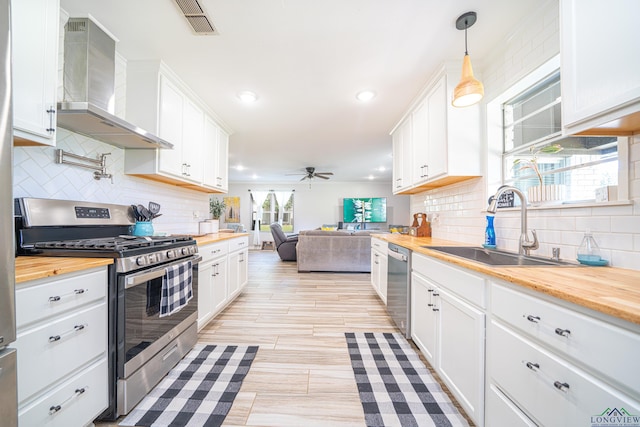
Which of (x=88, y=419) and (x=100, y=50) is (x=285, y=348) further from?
(x=100, y=50)

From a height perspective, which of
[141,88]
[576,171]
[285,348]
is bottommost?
[285,348]

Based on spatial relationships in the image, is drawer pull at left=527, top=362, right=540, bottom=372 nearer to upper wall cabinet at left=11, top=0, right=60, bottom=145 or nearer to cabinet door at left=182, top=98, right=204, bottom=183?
upper wall cabinet at left=11, top=0, right=60, bottom=145

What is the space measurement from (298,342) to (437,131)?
7.59 ft

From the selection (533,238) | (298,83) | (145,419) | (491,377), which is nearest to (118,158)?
(298,83)

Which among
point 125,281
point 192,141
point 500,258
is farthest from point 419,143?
point 125,281

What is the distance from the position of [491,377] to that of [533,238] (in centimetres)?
98

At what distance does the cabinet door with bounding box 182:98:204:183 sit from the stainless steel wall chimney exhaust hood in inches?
27.0

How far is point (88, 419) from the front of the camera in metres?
1.12

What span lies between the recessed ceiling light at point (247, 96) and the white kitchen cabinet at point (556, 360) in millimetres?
2697

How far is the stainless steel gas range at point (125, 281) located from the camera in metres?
1.25

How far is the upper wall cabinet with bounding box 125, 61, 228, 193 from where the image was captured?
2.09m

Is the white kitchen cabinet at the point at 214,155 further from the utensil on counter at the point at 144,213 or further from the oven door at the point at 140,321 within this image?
the oven door at the point at 140,321

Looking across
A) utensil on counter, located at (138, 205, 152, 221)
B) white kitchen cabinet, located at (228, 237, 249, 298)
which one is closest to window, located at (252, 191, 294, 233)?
white kitchen cabinet, located at (228, 237, 249, 298)

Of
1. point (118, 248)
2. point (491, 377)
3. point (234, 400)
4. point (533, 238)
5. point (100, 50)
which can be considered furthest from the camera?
point (100, 50)
